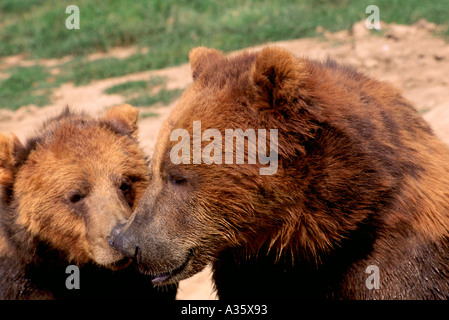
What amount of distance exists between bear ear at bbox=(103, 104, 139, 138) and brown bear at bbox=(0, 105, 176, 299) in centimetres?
8

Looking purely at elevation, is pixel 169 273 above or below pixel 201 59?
below

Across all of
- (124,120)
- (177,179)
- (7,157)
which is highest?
(177,179)

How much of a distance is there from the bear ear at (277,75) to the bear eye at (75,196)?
1.96 meters

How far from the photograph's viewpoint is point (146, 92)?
11.3 metres

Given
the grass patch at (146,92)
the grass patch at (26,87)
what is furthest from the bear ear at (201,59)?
the grass patch at (26,87)

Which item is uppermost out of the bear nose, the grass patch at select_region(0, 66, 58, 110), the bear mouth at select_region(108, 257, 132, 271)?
the bear nose

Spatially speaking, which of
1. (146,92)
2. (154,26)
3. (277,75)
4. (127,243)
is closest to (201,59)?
(277,75)

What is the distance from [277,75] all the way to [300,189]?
639 millimetres

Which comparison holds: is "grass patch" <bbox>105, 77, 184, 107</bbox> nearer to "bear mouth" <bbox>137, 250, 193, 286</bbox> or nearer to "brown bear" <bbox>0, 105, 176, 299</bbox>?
"brown bear" <bbox>0, 105, 176, 299</bbox>

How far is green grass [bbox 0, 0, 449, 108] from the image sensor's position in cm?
1261

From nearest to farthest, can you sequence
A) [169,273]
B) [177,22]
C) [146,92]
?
[169,273] < [146,92] < [177,22]

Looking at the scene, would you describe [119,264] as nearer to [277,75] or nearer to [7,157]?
[7,157]

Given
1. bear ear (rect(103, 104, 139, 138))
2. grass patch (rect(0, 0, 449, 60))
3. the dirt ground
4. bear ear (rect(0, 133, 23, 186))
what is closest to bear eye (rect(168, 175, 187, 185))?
bear ear (rect(103, 104, 139, 138))
